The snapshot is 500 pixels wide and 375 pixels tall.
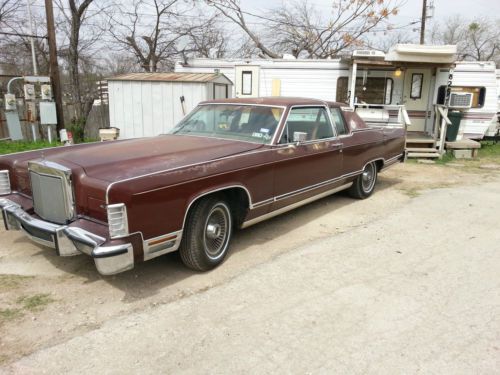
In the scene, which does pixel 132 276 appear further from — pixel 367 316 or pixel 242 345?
pixel 367 316

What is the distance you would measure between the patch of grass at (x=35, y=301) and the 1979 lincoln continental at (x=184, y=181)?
0.44 meters

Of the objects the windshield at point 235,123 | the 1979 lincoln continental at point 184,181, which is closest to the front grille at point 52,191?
the 1979 lincoln continental at point 184,181

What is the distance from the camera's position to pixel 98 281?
3.79 m

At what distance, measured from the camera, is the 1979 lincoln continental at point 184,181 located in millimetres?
3227

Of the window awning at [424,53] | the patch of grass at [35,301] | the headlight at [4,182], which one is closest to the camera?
the patch of grass at [35,301]

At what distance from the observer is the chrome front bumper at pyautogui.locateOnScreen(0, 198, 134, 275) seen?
308 centimetres

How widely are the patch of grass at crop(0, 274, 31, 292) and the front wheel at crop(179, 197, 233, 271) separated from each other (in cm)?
141

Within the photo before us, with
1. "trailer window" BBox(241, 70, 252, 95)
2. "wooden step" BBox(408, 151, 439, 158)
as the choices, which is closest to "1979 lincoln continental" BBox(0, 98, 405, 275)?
"wooden step" BBox(408, 151, 439, 158)

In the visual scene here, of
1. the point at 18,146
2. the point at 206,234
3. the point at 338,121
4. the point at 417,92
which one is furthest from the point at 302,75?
the point at 206,234

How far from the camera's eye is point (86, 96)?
1647cm

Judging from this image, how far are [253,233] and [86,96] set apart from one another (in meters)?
13.6

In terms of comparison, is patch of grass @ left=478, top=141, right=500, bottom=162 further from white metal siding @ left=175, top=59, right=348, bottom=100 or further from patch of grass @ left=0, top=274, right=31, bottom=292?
patch of grass @ left=0, top=274, right=31, bottom=292

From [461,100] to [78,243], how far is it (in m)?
11.7

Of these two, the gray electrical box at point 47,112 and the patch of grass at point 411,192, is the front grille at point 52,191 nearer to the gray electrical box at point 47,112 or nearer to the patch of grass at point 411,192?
the patch of grass at point 411,192
